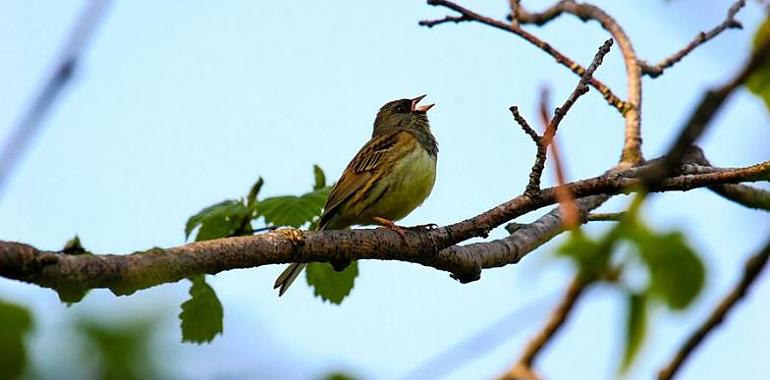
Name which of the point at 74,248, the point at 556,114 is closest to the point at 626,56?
the point at 556,114

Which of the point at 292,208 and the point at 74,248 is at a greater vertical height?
the point at 292,208

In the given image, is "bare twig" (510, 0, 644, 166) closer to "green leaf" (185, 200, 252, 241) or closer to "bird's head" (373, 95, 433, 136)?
"bird's head" (373, 95, 433, 136)

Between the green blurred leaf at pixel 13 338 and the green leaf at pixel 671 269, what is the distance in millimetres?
1118

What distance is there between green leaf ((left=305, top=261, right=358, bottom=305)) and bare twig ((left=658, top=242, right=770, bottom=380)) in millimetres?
4919

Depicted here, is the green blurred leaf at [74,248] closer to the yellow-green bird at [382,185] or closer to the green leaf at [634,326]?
the green leaf at [634,326]

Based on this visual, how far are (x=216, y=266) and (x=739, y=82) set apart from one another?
333 cm

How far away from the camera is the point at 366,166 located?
862 cm

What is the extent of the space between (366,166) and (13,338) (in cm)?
648

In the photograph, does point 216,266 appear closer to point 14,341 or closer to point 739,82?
point 14,341

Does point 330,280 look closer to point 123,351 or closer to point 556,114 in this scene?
point 556,114

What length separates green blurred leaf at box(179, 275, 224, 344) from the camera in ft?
19.1

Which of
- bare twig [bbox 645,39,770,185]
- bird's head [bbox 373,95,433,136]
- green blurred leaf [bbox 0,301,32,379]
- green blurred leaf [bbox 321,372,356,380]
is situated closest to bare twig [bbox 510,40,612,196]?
green blurred leaf [bbox 321,372,356,380]

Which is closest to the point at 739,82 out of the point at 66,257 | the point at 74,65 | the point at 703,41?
the point at 74,65

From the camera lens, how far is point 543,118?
2217 mm
